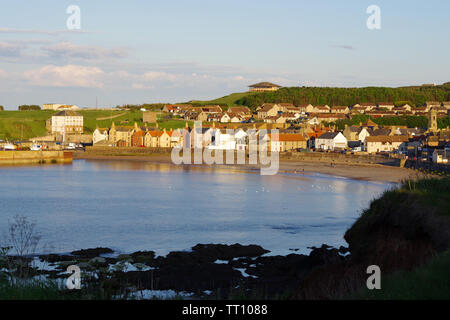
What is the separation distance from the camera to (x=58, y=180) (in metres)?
55.5

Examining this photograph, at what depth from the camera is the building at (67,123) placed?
128750 mm

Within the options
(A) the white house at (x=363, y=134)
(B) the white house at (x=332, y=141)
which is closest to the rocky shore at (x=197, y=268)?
(B) the white house at (x=332, y=141)

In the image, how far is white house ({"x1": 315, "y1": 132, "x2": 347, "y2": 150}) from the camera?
87.4m

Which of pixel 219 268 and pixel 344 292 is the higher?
pixel 344 292

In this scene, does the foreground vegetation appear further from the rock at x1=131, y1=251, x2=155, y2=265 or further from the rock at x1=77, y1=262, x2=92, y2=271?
the rock at x1=131, y1=251, x2=155, y2=265

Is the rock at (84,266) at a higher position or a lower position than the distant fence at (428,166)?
lower

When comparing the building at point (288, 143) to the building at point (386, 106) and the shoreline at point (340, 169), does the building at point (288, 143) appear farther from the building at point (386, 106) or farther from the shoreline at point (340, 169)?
the building at point (386, 106)

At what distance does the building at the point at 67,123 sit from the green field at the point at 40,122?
6.28 ft

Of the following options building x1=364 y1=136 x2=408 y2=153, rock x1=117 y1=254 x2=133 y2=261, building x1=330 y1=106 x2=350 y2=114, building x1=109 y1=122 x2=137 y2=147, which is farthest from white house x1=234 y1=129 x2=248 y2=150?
rock x1=117 y1=254 x2=133 y2=261

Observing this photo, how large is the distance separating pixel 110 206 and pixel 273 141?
56218mm
